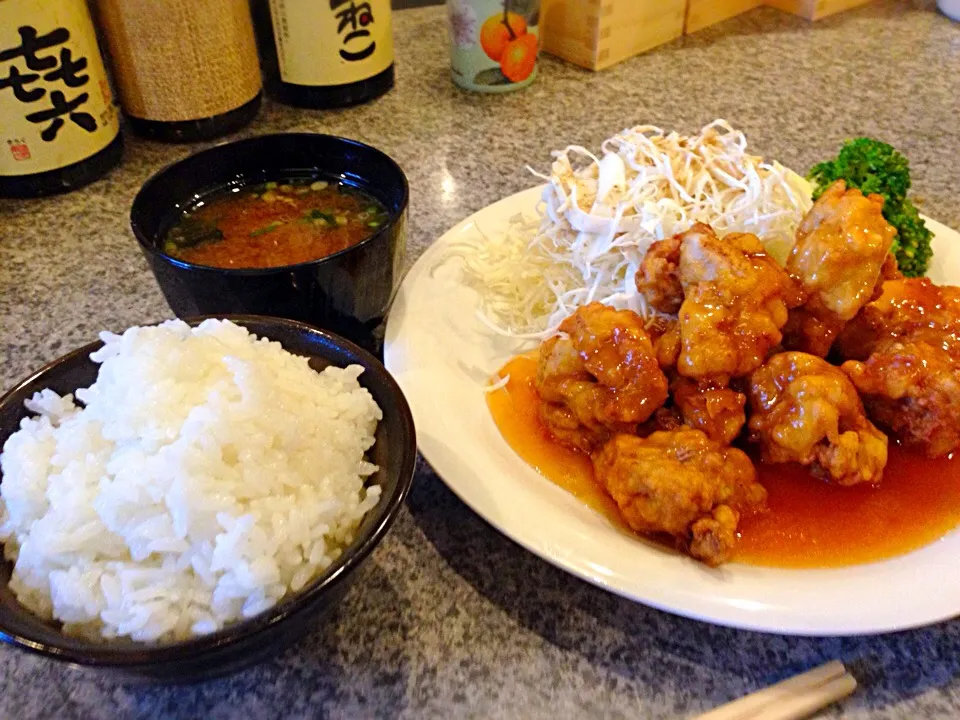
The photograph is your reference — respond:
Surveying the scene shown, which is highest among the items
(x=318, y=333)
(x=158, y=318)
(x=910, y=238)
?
(x=318, y=333)

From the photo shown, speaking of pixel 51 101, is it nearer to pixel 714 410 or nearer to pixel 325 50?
pixel 325 50

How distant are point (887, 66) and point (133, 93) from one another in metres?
2.93

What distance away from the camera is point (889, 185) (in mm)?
1802

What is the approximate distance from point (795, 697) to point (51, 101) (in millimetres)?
2276

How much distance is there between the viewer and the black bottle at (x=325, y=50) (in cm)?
243

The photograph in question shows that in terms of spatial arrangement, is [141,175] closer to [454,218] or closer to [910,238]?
[454,218]

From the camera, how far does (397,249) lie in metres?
1.54

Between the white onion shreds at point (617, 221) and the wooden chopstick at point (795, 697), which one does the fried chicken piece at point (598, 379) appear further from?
the wooden chopstick at point (795, 697)

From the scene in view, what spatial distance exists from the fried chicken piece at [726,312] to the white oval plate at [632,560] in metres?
0.35

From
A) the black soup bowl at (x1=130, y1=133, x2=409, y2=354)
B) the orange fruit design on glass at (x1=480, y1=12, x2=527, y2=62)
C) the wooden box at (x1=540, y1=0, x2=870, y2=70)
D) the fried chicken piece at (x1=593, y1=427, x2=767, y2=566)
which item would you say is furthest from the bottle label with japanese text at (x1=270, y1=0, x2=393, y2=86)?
the fried chicken piece at (x1=593, y1=427, x2=767, y2=566)

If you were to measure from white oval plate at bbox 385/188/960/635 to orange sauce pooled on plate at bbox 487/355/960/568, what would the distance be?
0.09 feet

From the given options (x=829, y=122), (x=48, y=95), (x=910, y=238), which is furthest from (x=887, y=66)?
(x=48, y=95)

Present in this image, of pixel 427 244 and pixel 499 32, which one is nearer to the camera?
pixel 427 244

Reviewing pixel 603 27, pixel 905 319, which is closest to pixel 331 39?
pixel 603 27
